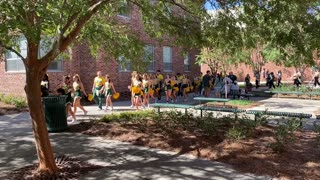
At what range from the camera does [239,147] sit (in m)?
7.77

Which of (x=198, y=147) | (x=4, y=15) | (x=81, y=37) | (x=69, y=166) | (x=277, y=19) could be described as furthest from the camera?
(x=81, y=37)

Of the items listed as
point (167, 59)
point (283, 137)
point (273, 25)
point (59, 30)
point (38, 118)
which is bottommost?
point (283, 137)

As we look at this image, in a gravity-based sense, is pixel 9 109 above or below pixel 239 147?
above

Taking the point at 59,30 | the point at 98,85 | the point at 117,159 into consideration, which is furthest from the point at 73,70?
the point at 59,30

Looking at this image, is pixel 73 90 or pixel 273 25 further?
pixel 73 90

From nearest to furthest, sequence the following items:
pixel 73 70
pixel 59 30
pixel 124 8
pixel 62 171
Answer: pixel 59 30 → pixel 62 171 → pixel 124 8 → pixel 73 70

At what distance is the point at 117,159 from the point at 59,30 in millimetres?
2766

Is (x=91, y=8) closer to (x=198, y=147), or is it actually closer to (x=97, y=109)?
(x=198, y=147)

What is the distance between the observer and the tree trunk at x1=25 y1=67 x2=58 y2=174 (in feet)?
21.3

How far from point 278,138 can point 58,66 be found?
14.0 meters

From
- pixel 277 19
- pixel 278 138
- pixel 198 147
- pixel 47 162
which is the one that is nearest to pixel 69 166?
pixel 47 162

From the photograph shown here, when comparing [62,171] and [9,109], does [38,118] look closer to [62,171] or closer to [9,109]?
[62,171]

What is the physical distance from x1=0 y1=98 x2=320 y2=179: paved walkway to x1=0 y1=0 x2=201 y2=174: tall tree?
1.12m

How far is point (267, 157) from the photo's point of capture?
7.17 metres
